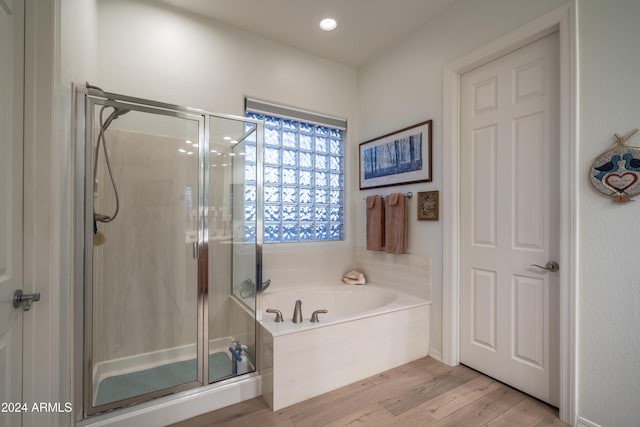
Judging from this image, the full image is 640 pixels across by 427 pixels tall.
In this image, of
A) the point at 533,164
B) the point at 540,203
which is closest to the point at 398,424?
the point at 540,203

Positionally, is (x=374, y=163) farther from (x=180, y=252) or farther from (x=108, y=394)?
(x=108, y=394)

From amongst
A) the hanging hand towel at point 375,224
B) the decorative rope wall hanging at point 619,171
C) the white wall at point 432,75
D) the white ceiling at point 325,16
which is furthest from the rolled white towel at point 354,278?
the white ceiling at point 325,16

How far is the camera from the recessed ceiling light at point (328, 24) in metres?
2.46

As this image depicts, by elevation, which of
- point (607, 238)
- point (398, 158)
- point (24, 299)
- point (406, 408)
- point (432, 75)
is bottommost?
point (406, 408)

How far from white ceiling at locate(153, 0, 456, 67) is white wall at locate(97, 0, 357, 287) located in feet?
0.40

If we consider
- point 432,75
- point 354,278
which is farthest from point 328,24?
point 354,278

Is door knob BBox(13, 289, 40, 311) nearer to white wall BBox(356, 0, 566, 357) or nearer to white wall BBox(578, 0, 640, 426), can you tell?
white wall BBox(356, 0, 566, 357)

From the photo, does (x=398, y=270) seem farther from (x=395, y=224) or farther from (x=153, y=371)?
(x=153, y=371)

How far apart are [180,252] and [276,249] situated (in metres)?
0.88

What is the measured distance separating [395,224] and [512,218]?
93cm

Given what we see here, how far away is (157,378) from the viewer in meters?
1.87

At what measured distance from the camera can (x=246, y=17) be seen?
2.45 m

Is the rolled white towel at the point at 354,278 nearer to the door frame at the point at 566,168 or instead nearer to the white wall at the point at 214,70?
the white wall at the point at 214,70

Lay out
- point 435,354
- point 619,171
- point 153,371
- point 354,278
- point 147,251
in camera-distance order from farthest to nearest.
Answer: point 354,278
point 435,354
point 147,251
point 153,371
point 619,171
